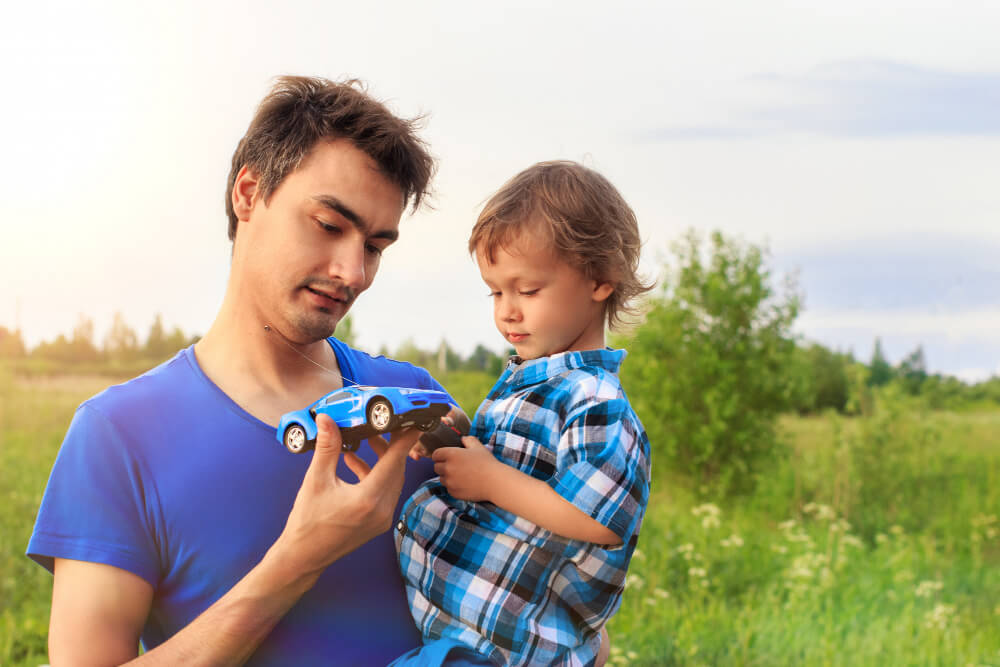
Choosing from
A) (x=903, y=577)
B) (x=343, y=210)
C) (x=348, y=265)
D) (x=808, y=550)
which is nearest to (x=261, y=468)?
(x=348, y=265)

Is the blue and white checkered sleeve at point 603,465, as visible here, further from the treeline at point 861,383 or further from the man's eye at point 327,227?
the treeline at point 861,383

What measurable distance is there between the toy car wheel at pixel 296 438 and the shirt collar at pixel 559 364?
0.73 metres

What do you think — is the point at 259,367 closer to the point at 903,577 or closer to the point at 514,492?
the point at 514,492

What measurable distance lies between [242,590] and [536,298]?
1161 millimetres

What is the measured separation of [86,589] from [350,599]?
665 mm

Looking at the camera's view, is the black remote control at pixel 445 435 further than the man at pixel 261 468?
Yes

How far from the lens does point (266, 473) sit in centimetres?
A: 234

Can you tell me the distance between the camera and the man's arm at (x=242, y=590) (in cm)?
204

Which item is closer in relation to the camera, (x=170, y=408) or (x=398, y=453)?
(x=398, y=453)

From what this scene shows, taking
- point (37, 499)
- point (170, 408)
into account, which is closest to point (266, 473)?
point (170, 408)

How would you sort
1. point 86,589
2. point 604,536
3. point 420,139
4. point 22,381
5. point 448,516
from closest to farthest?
point 86,589 < point 604,536 < point 448,516 < point 420,139 < point 22,381

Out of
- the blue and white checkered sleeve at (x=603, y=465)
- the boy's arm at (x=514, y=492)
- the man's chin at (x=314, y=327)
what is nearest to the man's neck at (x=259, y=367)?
the man's chin at (x=314, y=327)

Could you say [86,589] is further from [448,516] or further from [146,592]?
[448,516]

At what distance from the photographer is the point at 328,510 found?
2039mm
